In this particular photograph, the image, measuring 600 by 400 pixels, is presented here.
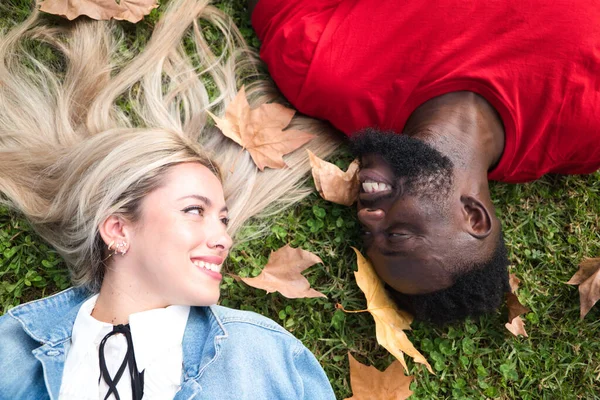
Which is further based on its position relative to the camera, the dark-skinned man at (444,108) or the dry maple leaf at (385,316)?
the dry maple leaf at (385,316)

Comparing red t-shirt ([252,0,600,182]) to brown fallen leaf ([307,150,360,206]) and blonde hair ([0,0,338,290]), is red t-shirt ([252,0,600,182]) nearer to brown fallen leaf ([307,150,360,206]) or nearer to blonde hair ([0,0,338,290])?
brown fallen leaf ([307,150,360,206])

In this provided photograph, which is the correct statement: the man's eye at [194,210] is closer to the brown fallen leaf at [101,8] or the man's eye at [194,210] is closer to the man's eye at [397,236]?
the man's eye at [397,236]

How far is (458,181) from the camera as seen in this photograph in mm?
2607

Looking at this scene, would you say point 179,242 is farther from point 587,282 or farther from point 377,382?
point 587,282

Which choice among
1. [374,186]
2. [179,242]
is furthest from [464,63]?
[179,242]

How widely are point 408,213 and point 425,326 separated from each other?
82 cm

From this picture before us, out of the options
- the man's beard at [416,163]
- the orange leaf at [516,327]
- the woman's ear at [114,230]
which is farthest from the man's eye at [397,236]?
the woman's ear at [114,230]

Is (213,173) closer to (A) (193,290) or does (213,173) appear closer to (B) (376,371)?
(A) (193,290)

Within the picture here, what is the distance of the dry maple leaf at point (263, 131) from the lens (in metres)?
3.14

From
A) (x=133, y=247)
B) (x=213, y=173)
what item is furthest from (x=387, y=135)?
(x=133, y=247)

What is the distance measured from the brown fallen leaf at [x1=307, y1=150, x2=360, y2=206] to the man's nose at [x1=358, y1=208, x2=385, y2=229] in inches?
17.1

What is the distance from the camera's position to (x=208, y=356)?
2.61 metres

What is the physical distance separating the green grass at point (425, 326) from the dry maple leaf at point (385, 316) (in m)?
0.17

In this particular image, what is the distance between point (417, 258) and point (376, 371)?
0.74 meters
